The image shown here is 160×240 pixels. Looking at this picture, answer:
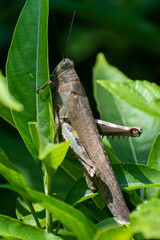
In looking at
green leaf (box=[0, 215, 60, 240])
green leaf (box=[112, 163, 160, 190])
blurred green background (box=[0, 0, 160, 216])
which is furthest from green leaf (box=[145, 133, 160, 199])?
blurred green background (box=[0, 0, 160, 216])

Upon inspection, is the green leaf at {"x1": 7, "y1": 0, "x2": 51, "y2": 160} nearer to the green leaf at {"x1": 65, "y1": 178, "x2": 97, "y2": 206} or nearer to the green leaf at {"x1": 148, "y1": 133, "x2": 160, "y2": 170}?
the green leaf at {"x1": 65, "y1": 178, "x2": 97, "y2": 206}

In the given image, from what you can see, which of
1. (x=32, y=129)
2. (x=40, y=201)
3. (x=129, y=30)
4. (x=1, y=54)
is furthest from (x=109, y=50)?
(x=40, y=201)

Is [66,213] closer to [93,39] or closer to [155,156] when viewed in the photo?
[155,156]

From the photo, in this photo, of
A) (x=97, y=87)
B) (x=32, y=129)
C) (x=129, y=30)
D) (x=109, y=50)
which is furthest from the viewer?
(x=109, y=50)

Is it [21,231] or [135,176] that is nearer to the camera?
[21,231]

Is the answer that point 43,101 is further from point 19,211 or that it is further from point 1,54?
point 1,54

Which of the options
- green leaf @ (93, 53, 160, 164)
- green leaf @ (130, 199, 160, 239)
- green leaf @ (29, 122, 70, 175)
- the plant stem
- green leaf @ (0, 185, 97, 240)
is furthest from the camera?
green leaf @ (93, 53, 160, 164)

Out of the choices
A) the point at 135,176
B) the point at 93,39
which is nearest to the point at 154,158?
the point at 135,176
